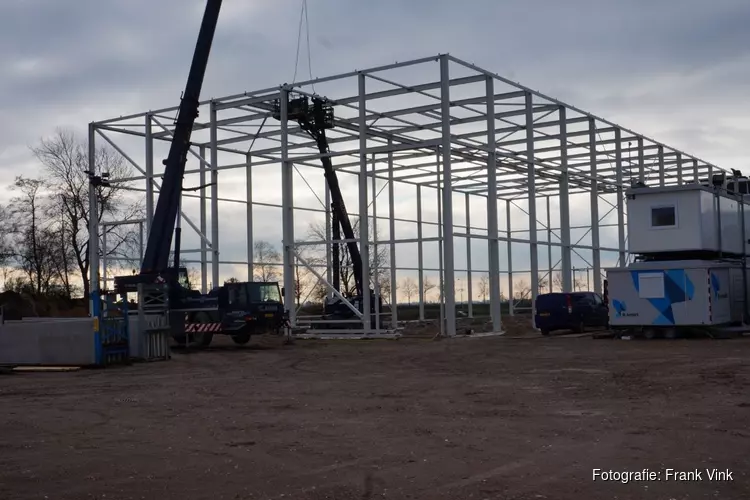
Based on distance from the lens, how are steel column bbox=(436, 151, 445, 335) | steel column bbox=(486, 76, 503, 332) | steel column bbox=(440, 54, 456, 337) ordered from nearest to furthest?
steel column bbox=(440, 54, 456, 337) → steel column bbox=(436, 151, 445, 335) → steel column bbox=(486, 76, 503, 332)

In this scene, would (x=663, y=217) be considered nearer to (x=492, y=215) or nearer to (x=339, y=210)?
(x=492, y=215)

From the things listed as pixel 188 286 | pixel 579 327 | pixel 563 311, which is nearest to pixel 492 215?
pixel 563 311

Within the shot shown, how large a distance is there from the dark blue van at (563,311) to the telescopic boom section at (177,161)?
12.7 metres

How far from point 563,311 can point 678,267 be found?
5524 millimetres

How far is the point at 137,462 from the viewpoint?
8375 millimetres

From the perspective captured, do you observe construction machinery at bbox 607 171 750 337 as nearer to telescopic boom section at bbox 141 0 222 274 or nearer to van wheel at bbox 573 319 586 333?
van wheel at bbox 573 319 586 333

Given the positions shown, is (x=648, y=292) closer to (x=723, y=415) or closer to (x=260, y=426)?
(x=723, y=415)

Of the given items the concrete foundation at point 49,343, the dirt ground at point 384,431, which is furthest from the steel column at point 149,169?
the dirt ground at point 384,431

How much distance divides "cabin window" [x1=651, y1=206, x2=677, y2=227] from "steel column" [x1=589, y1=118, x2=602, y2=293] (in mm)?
10127

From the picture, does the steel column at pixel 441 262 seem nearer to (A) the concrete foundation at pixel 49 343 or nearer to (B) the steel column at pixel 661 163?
(B) the steel column at pixel 661 163

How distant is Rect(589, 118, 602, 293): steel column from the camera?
35219mm

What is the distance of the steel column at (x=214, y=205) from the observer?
104ft

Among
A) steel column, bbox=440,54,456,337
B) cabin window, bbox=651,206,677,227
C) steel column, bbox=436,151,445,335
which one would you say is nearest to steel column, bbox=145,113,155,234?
steel column, bbox=436,151,445,335

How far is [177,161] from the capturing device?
2484cm
